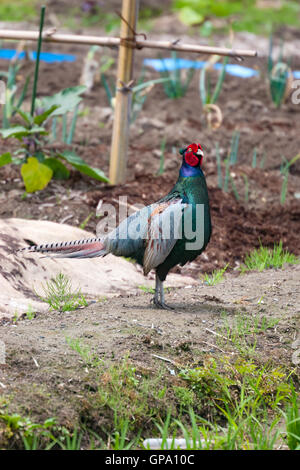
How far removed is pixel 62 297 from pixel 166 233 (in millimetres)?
713

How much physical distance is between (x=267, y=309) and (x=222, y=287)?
51 centimetres

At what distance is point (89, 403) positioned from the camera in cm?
278

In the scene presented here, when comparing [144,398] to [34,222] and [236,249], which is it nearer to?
[34,222]

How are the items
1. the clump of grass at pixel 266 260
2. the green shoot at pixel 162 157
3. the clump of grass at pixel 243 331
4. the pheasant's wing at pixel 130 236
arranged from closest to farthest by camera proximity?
the clump of grass at pixel 243 331 → the pheasant's wing at pixel 130 236 → the clump of grass at pixel 266 260 → the green shoot at pixel 162 157

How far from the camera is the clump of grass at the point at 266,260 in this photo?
188 inches

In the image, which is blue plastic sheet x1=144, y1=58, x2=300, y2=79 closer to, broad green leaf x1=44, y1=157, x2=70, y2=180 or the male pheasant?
broad green leaf x1=44, y1=157, x2=70, y2=180

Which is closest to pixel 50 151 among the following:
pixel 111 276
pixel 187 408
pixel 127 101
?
pixel 127 101

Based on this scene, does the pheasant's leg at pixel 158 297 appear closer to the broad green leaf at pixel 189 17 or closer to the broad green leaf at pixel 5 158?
the broad green leaf at pixel 5 158

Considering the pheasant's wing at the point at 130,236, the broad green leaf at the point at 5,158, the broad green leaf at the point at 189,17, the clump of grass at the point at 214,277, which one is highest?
the broad green leaf at the point at 189,17

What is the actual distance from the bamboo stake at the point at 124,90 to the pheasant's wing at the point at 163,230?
1.81m

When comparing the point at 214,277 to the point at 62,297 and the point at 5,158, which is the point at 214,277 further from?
the point at 5,158

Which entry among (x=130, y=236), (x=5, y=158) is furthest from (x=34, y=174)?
(x=130, y=236)

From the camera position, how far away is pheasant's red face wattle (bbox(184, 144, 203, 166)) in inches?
145

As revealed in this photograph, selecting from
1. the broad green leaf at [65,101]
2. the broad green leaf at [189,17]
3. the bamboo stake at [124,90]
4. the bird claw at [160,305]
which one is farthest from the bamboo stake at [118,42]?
the broad green leaf at [189,17]
